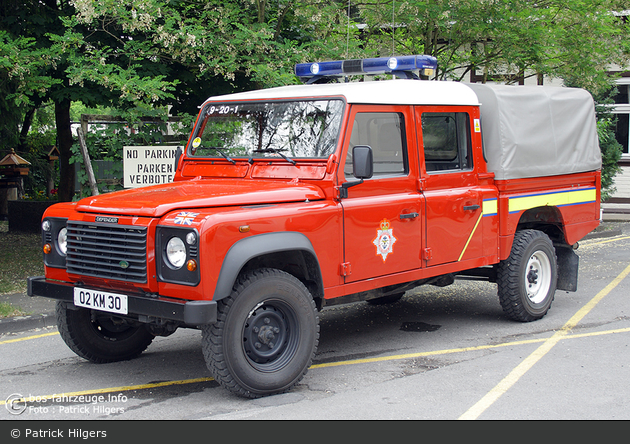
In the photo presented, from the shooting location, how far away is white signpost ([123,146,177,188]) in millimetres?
9805

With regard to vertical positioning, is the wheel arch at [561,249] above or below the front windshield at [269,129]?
below

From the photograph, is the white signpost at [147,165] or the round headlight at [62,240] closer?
the round headlight at [62,240]

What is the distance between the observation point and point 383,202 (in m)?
5.97

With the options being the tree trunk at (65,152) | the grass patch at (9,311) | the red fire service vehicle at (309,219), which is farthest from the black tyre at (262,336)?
the tree trunk at (65,152)

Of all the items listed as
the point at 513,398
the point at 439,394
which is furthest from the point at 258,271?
the point at 513,398

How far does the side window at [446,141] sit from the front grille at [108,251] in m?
2.90

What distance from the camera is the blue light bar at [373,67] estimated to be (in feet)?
22.9

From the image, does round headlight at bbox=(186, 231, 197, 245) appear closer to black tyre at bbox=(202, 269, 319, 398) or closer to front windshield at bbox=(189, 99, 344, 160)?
black tyre at bbox=(202, 269, 319, 398)

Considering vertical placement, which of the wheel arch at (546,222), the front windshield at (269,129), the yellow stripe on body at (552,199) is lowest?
the wheel arch at (546,222)

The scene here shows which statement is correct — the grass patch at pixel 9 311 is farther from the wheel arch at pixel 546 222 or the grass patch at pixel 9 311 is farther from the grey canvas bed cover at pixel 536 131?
the wheel arch at pixel 546 222

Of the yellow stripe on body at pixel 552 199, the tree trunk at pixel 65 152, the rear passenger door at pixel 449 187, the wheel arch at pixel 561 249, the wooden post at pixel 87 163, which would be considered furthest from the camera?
the tree trunk at pixel 65 152

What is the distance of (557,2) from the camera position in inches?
525

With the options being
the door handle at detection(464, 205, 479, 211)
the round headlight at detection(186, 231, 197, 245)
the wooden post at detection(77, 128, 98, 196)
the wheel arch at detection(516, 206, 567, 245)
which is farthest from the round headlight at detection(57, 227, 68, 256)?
the wheel arch at detection(516, 206, 567, 245)

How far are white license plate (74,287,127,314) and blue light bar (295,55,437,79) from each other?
3597 mm
